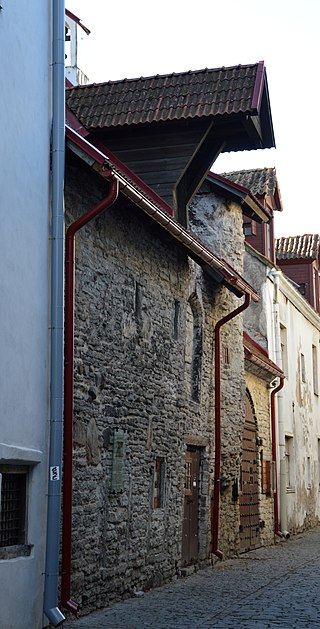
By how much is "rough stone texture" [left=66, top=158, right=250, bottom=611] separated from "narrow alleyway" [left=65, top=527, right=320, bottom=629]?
35 centimetres

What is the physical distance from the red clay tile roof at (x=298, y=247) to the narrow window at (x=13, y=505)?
21056 millimetres

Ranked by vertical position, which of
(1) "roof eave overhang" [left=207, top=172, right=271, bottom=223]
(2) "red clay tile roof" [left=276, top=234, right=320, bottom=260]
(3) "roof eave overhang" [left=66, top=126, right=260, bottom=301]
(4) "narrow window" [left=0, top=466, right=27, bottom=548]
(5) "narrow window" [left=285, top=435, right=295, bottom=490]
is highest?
(2) "red clay tile roof" [left=276, top=234, right=320, bottom=260]

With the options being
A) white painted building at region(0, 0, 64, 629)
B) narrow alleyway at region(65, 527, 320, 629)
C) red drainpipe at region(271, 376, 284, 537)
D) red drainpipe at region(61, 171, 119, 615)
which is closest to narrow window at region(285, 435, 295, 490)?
red drainpipe at region(271, 376, 284, 537)

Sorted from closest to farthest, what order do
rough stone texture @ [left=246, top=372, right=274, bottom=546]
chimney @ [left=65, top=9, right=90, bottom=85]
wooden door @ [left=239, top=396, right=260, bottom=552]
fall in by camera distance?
wooden door @ [left=239, top=396, right=260, bottom=552] → rough stone texture @ [left=246, top=372, right=274, bottom=546] → chimney @ [left=65, top=9, right=90, bottom=85]

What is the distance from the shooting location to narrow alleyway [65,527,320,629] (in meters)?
8.81

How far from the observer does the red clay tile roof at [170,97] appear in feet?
43.9

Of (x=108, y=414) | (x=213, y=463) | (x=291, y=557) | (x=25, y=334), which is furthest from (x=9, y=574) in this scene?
(x=291, y=557)

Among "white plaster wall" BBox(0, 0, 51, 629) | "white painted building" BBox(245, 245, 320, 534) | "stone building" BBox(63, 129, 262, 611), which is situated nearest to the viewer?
"white plaster wall" BBox(0, 0, 51, 629)

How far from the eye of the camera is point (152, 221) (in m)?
11.8

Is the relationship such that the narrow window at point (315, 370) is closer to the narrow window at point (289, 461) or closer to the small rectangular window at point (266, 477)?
the narrow window at point (289, 461)

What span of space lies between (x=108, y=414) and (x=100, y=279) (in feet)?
4.70

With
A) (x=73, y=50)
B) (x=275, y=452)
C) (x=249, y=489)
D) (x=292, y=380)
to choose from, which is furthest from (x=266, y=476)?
(x=73, y=50)

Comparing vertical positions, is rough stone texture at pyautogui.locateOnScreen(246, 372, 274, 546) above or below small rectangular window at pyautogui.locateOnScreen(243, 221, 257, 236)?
below

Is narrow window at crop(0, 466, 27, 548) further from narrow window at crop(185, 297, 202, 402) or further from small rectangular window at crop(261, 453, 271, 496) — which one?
small rectangular window at crop(261, 453, 271, 496)
